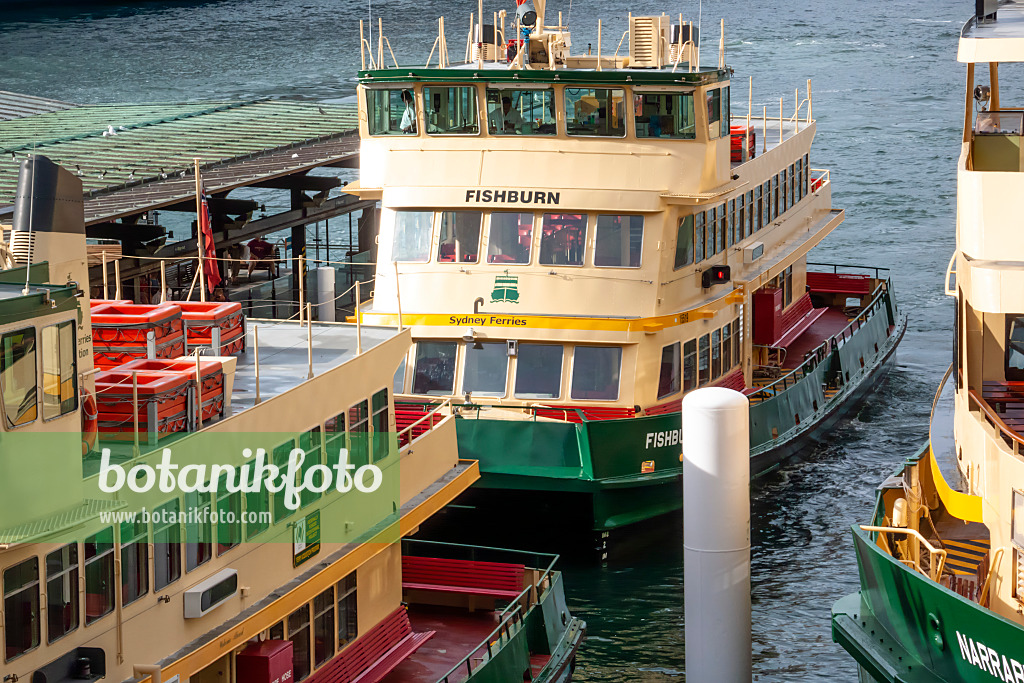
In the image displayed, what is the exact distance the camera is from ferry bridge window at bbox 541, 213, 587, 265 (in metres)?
28.0

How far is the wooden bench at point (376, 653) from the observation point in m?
18.0

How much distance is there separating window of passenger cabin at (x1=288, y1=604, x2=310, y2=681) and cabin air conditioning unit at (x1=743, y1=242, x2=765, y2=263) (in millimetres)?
16419

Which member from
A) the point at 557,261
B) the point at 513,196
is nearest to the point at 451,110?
the point at 513,196

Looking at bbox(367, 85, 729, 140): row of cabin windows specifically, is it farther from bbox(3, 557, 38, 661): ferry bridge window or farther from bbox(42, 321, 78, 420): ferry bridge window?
bbox(3, 557, 38, 661): ferry bridge window

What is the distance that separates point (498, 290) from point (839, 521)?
27.5 ft

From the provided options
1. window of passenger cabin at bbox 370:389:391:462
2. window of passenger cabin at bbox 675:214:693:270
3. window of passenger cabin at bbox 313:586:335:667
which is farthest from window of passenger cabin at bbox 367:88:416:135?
window of passenger cabin at bbox 313:586:335:667

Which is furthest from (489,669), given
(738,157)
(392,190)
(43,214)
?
(738,157)

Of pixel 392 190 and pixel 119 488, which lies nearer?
pixel 119 488

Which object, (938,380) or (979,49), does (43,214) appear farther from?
(938,380)

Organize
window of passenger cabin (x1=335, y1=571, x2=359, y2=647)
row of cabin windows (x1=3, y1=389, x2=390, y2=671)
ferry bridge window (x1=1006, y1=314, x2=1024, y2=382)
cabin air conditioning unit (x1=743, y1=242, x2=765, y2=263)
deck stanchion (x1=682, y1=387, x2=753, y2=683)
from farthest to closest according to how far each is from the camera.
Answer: cabin air conditioning unit (x1=743, y1=242, x2=765, y2=263), ferry bridge window (x1=1006, y1=314, x2=1024, y2=382), deck stanchion (x1=682, y1=387, x2=753, y2=683), window of passenger cabin (x1=335, y1=571, x2=359, y2=647), row of cabin windows (x1=3, y1=389, x2=390, y2=671)

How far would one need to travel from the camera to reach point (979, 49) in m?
18.8


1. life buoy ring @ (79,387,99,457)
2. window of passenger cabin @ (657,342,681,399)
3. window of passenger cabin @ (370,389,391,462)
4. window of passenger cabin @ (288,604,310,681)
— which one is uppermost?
life buoy ring @ (79,387,99,457)

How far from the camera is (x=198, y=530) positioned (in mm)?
15086

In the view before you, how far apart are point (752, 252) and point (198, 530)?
726 inches
